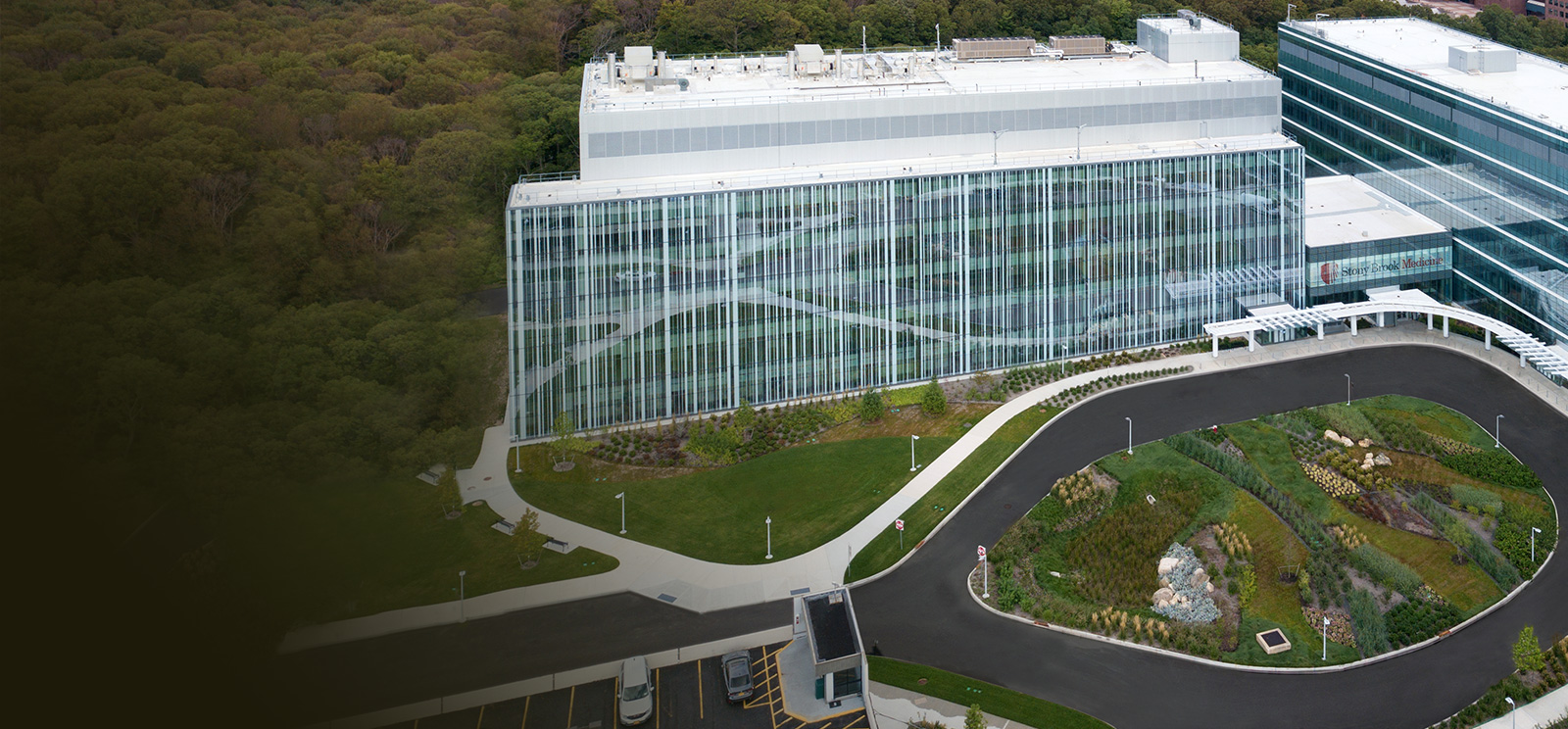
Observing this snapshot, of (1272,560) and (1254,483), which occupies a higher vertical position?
(1254,483)

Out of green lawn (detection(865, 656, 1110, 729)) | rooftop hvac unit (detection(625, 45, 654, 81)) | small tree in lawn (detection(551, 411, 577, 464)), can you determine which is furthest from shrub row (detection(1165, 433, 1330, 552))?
rooftop hvac unit (detection(625, 45, 654, 81))

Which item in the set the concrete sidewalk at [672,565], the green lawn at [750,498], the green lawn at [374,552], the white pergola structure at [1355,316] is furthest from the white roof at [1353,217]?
the green lawn at [374,552]

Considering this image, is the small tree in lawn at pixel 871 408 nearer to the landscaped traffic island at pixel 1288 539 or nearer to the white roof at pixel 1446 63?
the landscaped traffic island at pixel 1288 539

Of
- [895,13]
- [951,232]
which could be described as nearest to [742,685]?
[951,232]

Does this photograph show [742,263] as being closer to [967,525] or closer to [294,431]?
[967,525]

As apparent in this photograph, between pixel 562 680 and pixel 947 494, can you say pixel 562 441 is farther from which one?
pixel 947 494

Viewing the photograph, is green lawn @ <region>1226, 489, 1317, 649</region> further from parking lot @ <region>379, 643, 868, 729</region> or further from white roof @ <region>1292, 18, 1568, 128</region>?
white roof @ <region>1292, 18, 1568, 128</region>

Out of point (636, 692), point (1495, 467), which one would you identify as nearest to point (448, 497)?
point (636, 692)
